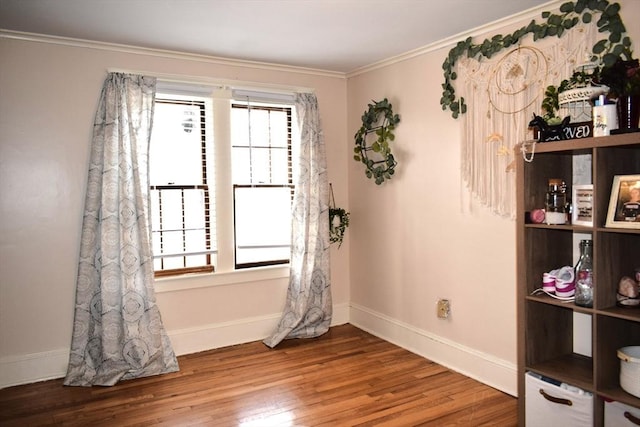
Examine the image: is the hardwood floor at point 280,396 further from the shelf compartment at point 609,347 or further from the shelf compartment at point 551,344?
the shelf compartment at point 609,347

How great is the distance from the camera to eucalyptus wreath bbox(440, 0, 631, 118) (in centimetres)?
254

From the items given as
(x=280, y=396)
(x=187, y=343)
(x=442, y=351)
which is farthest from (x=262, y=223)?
(x=442, y=351)

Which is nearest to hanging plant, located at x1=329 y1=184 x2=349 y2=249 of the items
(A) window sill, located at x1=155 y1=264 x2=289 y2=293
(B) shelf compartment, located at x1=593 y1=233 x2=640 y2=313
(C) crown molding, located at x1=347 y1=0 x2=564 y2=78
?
(A) window sill, located at x1=155 y1=264 x2=289 y2=293

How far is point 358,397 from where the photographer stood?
3203mm

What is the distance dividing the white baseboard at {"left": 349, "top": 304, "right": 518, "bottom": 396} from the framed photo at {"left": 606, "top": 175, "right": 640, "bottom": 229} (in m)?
1.36

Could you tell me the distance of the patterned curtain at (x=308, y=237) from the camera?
171 inches

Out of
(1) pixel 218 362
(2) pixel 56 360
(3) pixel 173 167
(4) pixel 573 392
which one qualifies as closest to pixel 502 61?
(4) pixel 573 392

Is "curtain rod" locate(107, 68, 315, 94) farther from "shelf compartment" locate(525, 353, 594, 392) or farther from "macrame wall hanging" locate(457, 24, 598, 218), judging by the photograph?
"shelf compartment" locate(525, 353, 594, 392)

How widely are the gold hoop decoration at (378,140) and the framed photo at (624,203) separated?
6.50ft

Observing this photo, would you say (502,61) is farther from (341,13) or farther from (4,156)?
(4,156)

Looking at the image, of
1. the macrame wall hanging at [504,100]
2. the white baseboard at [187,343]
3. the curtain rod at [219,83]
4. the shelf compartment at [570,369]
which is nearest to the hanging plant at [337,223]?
the white baseboard at [187,343]

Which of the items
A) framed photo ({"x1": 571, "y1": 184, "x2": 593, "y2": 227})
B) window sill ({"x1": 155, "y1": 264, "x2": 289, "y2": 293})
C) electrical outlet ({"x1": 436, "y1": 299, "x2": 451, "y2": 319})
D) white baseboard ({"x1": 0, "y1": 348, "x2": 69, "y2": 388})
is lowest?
white baseboard ({"x1": 0, "y1": 348, "x2": 69, "y2": 388})

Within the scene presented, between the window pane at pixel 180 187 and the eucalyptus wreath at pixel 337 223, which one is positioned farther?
the eucalyptus wreath at pixel 337 223

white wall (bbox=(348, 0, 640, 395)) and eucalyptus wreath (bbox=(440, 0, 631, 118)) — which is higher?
eucalyptus wreath (bbox=(440, 0, 631, 118))
